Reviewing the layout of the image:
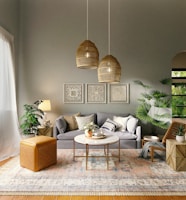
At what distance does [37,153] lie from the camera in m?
3.07

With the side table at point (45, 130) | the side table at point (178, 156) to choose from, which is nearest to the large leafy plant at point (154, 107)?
the side table at point (178, 156)

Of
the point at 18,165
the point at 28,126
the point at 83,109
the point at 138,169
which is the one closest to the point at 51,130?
the point at 28,126

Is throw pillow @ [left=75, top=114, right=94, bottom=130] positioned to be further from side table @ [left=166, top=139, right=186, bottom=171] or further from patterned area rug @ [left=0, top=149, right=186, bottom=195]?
side table @ [left=166, top=139, right=186, bottom=171]

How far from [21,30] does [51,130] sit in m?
2.96

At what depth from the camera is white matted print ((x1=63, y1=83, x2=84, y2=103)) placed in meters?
5.32

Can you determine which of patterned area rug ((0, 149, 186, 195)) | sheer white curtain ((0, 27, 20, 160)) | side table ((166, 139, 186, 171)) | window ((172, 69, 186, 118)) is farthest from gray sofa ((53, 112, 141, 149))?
window ((172, 69, 186, 118))

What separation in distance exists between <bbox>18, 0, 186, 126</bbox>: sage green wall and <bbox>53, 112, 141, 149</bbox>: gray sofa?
0.44 metres

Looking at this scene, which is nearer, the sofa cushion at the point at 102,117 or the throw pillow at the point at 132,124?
the throw pillow at the point at 132,124

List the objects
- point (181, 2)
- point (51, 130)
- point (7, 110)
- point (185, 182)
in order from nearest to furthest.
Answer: point (185, 182) → point (7, 110) → point (51, 130) → point (181, 2)

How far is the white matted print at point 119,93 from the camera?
531 cm

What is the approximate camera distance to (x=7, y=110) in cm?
429

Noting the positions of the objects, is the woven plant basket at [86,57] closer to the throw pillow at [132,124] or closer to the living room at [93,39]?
the throw pillow at [132,124]

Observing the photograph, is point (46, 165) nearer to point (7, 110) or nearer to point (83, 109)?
point (7, 110)

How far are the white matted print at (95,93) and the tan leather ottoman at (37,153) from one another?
7.33 ft
